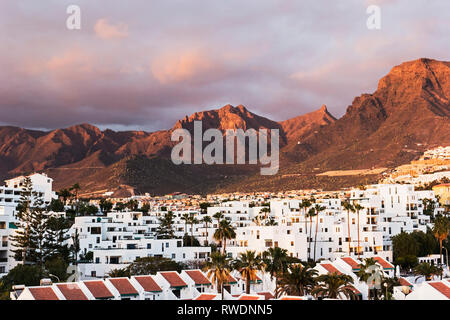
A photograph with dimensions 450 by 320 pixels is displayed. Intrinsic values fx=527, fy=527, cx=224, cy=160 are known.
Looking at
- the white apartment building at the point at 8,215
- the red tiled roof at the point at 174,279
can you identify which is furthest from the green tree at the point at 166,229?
the red tiled roof at the point at 174,279

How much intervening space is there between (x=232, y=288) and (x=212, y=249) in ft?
89.6

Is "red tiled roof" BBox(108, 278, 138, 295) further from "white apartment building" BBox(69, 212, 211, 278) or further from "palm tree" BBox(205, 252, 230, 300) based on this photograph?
"white apartment building" BBox(69, 212, 211, 278)

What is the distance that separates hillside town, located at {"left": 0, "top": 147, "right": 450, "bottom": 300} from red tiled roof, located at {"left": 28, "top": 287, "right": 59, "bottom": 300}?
0.25ft

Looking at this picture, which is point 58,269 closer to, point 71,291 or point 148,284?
point 148,284

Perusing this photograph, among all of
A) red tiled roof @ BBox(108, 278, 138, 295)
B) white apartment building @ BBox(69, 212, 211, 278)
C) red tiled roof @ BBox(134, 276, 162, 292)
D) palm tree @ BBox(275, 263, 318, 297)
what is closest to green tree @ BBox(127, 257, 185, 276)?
white apartment building @ BBox(69, 212, 211, 278)

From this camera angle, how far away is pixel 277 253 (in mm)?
51125

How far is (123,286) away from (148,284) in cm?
260

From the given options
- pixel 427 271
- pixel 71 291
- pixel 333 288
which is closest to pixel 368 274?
pixel 333 288

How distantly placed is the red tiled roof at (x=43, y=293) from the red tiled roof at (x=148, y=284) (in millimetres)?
9485

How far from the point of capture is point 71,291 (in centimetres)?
3416

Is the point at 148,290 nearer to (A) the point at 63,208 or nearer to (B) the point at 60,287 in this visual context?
(B) the point at 60,287

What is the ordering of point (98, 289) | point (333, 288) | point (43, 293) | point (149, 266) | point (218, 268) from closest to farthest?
point (43, 293) < point (98, 289) < point (333, 288) < point (218, 268) < point (149, 266)

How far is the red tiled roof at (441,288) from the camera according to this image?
3197 cm
